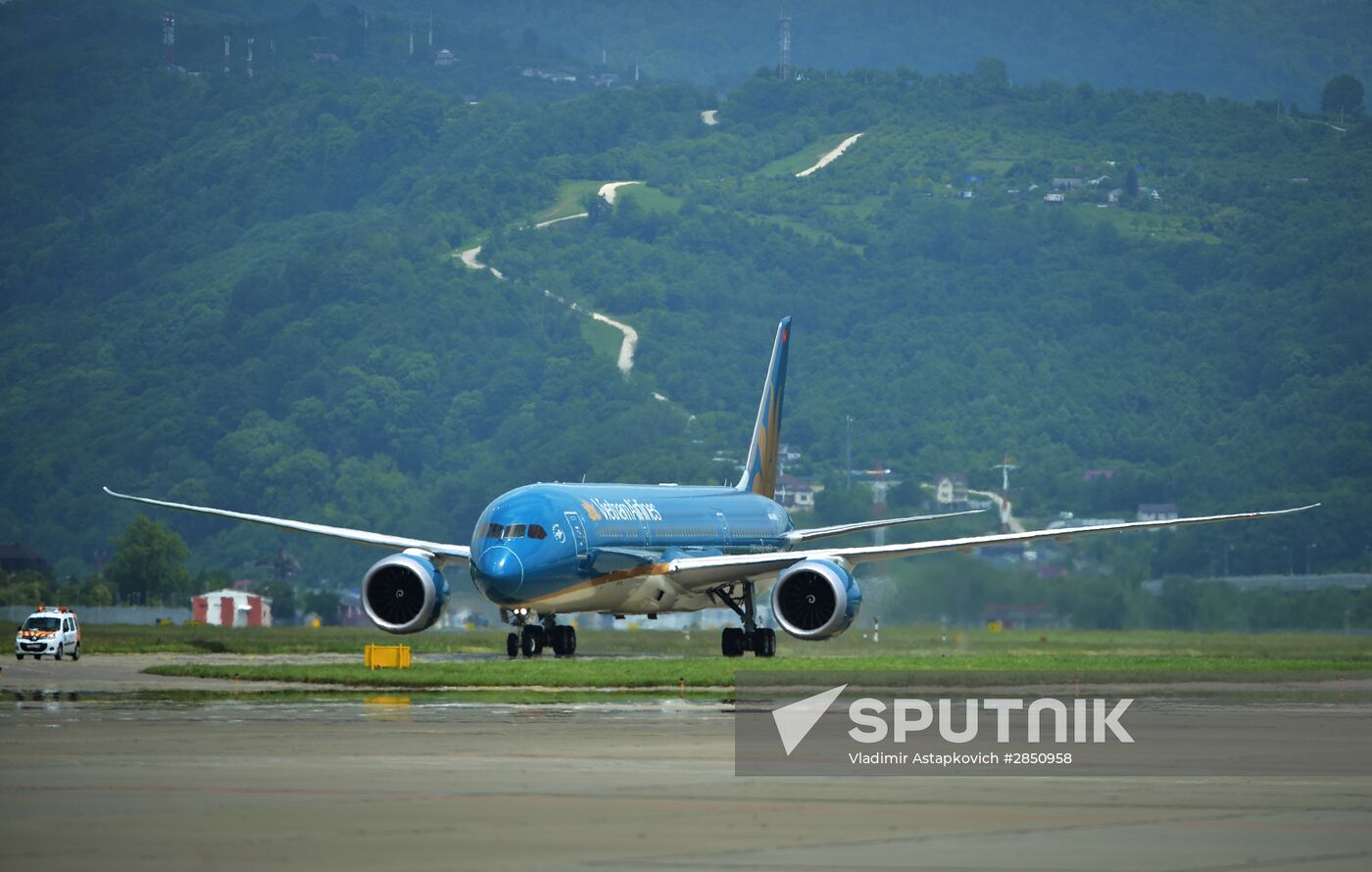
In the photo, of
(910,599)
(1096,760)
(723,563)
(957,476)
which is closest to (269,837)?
(1096,760)

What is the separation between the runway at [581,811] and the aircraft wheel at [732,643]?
83.7 ft

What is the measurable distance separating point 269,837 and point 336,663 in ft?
100

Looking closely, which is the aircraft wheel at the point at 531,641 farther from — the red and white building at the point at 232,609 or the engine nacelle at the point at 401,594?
the red and white building at the point at 232,609

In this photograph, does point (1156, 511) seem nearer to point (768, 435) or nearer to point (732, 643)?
point (768, 435)

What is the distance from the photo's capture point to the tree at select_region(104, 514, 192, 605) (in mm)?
116062

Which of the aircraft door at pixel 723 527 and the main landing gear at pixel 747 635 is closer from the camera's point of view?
the main landing gear at pixel 747 635

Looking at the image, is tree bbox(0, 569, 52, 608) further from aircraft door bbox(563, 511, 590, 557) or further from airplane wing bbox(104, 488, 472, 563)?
aircraft door bbox(563, 511, 590, 557)

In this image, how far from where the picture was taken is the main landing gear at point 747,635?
2015 inches

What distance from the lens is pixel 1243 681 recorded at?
41375mm

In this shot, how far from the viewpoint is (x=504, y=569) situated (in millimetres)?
45344

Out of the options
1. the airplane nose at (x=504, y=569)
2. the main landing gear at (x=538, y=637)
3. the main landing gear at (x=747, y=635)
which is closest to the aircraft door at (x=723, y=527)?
the main landing gear at (x=747, y=635)

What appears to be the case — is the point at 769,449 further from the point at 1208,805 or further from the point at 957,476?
the point at 957,476

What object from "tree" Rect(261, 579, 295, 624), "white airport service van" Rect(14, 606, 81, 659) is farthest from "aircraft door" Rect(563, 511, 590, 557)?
"tree" Rect(261, 579, 295, 624)

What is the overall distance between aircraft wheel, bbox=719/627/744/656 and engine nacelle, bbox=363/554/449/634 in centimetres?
662
